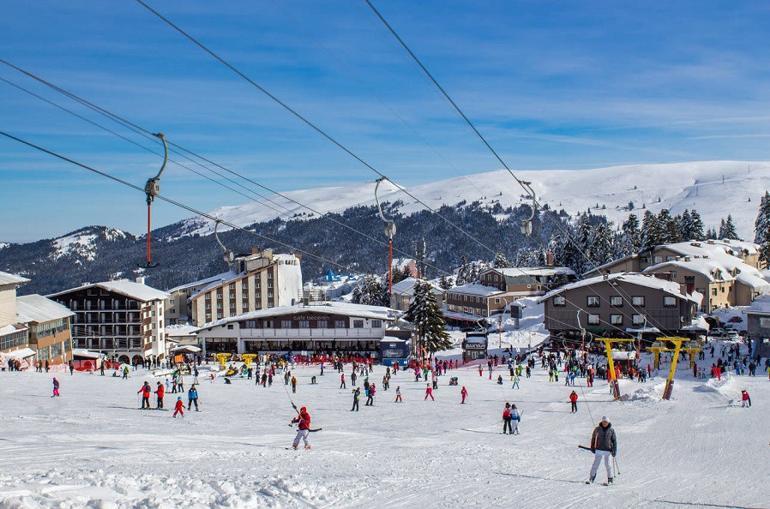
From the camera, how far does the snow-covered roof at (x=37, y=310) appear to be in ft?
198

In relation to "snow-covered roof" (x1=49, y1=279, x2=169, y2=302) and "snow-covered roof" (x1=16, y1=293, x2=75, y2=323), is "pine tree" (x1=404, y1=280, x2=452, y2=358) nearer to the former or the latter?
"snow-covered roof" (x1=16, y1=293, x2=75, y2=323)

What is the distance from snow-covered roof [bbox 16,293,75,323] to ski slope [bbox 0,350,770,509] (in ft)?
88.2

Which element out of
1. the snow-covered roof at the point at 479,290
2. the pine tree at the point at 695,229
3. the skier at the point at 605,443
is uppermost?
the pine tree at the point at 695,229

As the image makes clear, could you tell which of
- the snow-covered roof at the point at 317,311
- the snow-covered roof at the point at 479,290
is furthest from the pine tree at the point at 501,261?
the snow-covered roof at the point at 317,311

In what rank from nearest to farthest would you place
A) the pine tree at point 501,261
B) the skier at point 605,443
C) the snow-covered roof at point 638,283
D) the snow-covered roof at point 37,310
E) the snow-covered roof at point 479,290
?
the skier at point 605,443
the snow-covered roof at point 638,283
the snow-covered roof at point 37,310
the pine tree at point 501,261
the snow-covered roof at point 479,290

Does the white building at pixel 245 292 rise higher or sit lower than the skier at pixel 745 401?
higher

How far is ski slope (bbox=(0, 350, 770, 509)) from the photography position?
11422mm

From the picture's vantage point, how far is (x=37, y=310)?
207ft

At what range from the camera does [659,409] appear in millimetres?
28719

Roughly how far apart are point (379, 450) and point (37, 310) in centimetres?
5339

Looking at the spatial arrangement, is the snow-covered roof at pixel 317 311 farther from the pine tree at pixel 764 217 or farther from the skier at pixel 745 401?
the pine tree at pixel 764 217

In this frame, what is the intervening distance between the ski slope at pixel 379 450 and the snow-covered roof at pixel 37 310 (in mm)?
26891

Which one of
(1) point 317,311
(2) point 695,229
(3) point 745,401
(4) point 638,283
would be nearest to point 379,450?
(3) point 745,401

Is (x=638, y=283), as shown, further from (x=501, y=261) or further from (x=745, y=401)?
(x=501, y=261)
